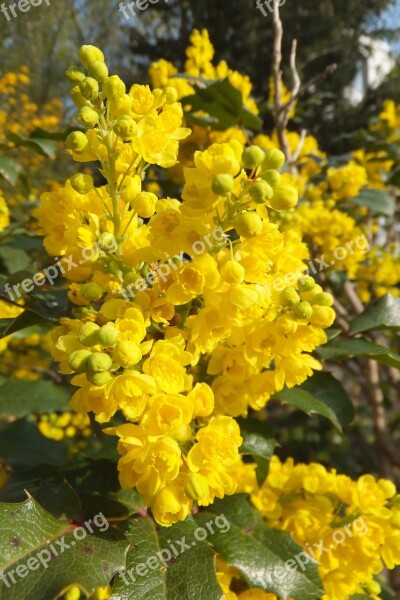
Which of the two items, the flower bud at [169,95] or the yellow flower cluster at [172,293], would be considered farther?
the flower bud at [169,95]

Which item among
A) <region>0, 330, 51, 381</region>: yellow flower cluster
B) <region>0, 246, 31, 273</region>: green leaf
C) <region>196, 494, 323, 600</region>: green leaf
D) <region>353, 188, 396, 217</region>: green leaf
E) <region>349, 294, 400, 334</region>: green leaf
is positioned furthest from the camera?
<region>0, 330, 51, 381</region>: yellow flower cluster

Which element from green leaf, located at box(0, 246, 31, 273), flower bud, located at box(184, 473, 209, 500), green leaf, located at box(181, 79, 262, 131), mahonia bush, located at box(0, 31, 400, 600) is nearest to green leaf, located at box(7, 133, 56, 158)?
green leaf, located at box(0, 246, 31, 273)

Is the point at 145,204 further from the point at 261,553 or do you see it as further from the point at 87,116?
the point at 261,553

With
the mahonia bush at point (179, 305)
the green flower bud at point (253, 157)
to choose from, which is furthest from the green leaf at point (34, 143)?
the green flower bud at point (253, 157)

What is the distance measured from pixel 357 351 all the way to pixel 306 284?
29cm

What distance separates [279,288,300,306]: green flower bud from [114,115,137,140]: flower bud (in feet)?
1.21

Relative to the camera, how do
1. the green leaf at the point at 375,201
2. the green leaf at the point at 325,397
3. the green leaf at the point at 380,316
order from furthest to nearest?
the green leaf at the point at 375,201, the green leaf at the point at 380,316, the green leaf at the point at 325,397

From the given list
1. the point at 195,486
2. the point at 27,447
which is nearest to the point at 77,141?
the point at 195,486

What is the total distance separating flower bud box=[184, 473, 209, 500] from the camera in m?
0.78

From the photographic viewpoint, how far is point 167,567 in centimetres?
89

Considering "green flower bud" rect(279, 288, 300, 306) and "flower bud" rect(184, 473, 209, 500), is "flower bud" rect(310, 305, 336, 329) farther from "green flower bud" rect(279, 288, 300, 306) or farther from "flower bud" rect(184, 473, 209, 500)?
"flower bud" rect(184, 473, 209, 500)

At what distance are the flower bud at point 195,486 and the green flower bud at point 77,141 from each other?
1.87 feet

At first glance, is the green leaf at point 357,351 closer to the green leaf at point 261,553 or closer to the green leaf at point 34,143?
the green leaf at point 261,553

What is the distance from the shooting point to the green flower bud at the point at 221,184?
2.40ft
